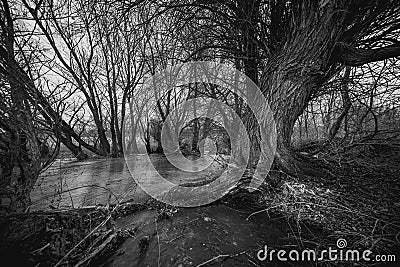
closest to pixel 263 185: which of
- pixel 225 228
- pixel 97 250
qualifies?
pixel 225 228

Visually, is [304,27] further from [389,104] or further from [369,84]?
[389,104]

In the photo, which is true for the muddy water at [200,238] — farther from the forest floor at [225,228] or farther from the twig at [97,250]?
the twig at [97,250]

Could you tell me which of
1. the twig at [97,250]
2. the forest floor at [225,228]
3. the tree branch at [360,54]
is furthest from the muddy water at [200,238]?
the tree branch at [360,54]

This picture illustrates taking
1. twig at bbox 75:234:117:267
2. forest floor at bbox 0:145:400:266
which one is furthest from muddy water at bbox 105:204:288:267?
twig at bbox 75:234:117:267

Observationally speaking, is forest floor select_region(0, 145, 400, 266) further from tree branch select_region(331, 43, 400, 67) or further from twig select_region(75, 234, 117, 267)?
tree branch select_region(331, 43, 400, 67)

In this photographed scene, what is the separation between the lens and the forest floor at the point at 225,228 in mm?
1317

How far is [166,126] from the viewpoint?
1054cm

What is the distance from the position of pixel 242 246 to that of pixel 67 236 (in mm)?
1470

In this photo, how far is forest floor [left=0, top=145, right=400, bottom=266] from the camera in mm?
1317

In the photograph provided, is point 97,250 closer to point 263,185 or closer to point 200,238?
point 200,238

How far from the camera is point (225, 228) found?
1.60 metres

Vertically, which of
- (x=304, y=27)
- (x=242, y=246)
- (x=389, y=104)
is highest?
(x=304, y=27)

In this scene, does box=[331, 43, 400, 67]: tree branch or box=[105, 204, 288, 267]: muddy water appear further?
box=[331, 43, 400, 67]: tree branch

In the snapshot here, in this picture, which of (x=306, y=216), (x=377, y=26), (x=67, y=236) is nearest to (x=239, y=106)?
(x=377, y=26)
